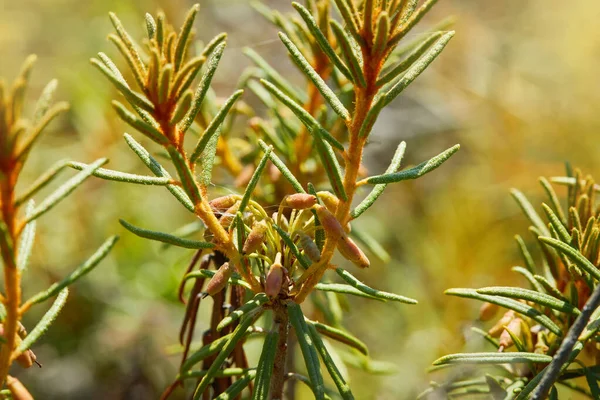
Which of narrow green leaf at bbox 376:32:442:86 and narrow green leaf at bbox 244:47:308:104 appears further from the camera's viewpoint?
narrow green leaf at bbox 244:47:308:104

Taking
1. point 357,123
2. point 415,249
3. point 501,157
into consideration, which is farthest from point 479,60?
point 357,123

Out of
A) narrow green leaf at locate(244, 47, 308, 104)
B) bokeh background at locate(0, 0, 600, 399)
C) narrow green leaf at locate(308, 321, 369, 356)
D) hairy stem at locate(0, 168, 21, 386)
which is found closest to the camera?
hairy stem at locate(0, 168, 21, 386)

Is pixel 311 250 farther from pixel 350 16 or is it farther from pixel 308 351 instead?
pixel 350 16

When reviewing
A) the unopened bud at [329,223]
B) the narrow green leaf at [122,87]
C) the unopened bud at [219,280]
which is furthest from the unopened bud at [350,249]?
the narrow green leaf at [122,87]

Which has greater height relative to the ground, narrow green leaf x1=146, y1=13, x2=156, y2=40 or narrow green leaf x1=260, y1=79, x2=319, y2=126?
narrow green leaf x1=146, y1=13, x2=156, y2=40

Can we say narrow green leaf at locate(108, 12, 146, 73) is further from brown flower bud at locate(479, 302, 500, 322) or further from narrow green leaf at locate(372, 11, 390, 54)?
brown flower bud at locate(479, 302, 500, 322)

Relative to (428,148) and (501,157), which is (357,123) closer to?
(501,157)

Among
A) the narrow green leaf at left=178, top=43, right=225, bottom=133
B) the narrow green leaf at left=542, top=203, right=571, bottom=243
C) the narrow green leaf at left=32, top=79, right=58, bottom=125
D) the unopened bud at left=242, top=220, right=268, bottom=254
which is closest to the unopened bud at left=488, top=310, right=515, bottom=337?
the narrow green leaf at left=542, top=203, right=571, bottom=243
